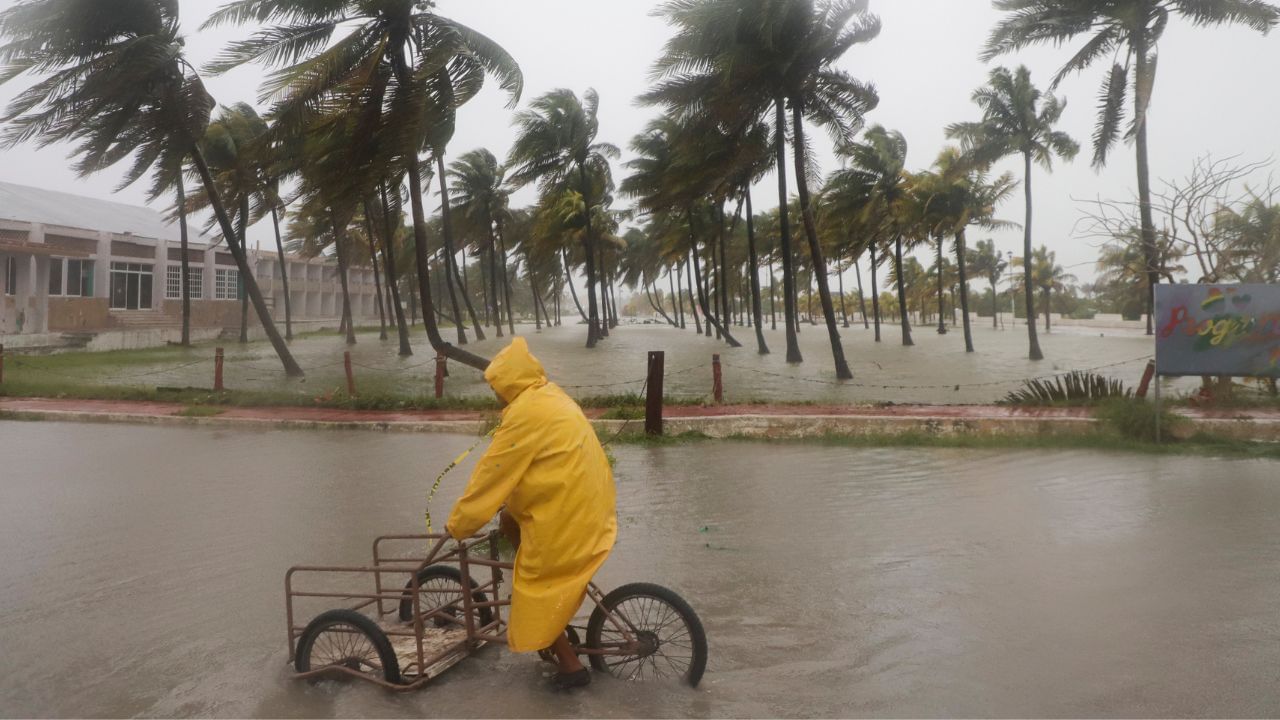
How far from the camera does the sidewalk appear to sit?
12414 millimetres

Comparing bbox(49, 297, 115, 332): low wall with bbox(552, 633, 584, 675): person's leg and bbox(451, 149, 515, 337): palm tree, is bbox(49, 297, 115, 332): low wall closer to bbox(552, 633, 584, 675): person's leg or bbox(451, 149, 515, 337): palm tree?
bbox(451, 149, 515, 337): palm tree

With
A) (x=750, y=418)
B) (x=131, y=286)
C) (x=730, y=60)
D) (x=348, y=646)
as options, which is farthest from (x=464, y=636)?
(x=131, y=286)

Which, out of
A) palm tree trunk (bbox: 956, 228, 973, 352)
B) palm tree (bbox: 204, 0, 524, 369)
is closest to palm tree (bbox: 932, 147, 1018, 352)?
palm tree trunk (bbox: 956, 228, 973, 352)

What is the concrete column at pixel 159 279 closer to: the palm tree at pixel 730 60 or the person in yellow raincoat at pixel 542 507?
the palm tree at pixel 730 60

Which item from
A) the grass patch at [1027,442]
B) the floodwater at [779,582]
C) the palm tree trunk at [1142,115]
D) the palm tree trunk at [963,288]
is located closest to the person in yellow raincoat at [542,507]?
the floodwater at [779,582]

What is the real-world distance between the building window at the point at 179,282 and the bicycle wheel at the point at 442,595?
38.0m

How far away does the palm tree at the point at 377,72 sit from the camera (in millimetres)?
14828

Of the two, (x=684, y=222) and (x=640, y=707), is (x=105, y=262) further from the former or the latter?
(x=640, y=707)

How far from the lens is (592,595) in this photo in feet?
13.1

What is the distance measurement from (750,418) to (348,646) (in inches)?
379

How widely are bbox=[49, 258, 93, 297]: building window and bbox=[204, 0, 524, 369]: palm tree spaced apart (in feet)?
73.7

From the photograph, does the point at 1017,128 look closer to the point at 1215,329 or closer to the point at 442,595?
the point at 1215,329

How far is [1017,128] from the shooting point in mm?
29438

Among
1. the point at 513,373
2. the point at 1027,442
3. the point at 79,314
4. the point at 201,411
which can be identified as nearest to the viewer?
the point at 513,373
